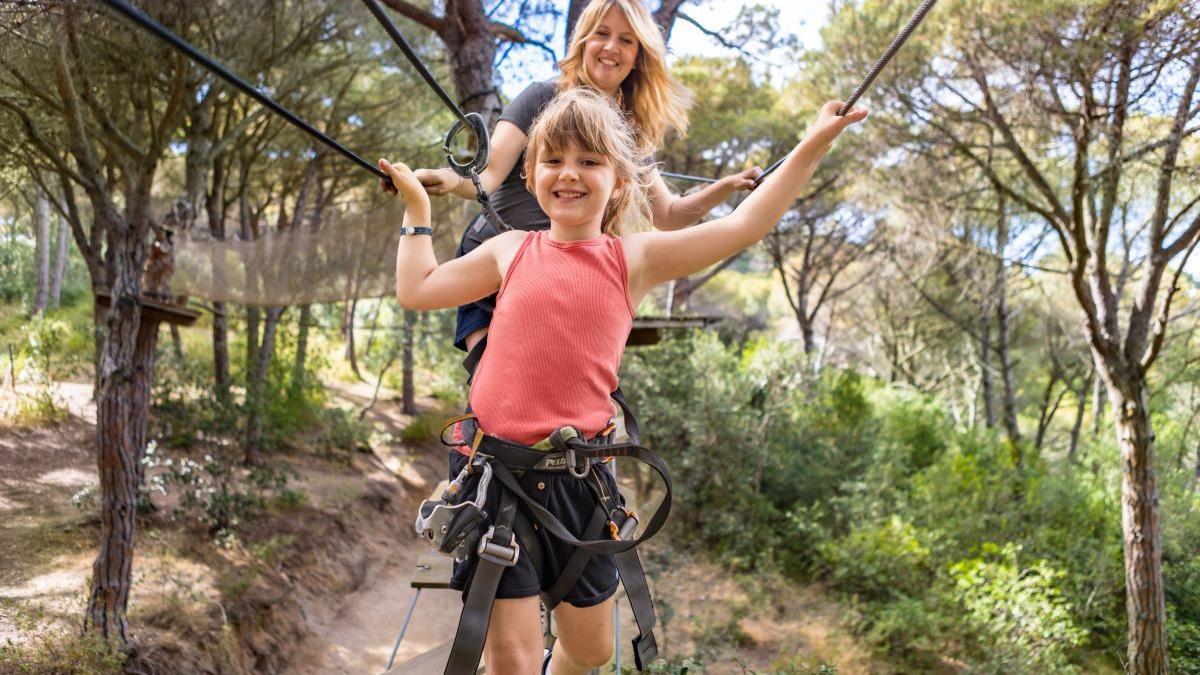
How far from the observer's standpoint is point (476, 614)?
4.89ft

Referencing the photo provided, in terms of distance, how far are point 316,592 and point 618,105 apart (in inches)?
227

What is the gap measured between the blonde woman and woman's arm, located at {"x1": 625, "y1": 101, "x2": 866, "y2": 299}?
0.46 m

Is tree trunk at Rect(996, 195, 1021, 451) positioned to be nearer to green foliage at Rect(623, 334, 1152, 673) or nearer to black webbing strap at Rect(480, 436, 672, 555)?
green foliage at Rect(623, 334, 1152, 673)

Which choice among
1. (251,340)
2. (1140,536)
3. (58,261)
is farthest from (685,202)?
(58,261)

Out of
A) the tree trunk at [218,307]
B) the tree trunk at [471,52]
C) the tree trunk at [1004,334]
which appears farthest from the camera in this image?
the tree trunk at [1004,334]

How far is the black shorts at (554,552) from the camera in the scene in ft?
5.12

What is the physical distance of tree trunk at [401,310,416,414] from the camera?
11188 millimetres

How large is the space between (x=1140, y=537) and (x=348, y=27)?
8.23m

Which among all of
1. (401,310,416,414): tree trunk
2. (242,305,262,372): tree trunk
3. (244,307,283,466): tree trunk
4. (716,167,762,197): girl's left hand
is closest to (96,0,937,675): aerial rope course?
(716,167,762,197): girl's left hand

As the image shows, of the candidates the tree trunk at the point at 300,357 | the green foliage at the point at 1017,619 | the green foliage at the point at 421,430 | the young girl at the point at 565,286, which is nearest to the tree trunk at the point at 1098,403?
the green foliage at the point at 1017,619

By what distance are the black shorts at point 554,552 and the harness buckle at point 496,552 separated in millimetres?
39

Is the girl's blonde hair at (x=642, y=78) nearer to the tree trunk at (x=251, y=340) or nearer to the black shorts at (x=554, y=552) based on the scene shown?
the black shorts at (x=554, y=552)

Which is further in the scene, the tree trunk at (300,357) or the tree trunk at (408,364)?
the tree trunk at (408,364)

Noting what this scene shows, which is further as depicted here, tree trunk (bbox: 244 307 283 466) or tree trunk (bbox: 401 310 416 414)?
tree trunk (bbox: 401 310 416 414)
